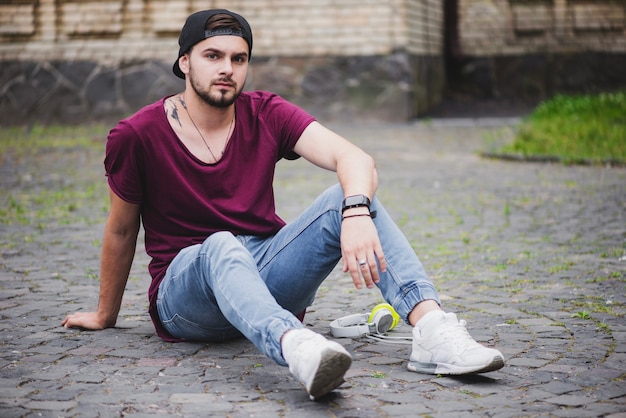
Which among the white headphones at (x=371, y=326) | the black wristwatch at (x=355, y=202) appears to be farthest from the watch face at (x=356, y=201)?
the white headphones at (x=371, y=326)

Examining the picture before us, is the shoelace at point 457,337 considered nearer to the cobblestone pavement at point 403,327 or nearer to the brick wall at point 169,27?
the cobblestone pavement at point 403,327

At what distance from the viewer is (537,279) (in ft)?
19.6

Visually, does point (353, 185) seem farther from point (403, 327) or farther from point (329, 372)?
point (403, 327)

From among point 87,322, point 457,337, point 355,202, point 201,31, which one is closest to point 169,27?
point 87,322

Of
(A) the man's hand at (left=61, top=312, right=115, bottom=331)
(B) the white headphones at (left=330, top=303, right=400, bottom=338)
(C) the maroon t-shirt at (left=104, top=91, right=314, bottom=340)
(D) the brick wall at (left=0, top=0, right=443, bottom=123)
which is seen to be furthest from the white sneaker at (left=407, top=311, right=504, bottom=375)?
(D) the brick wall at (left=0, top=0, right=443, bottom=123)

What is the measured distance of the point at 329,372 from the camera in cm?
341

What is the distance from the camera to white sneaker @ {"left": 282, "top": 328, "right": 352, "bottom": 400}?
336cm

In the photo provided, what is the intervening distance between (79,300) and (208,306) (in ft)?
5.77

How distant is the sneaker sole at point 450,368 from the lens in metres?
3.74

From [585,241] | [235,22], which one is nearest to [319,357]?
[235,22]

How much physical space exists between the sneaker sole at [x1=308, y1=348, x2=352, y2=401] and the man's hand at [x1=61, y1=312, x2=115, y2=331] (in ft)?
5.14

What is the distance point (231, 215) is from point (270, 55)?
1450 centimetres

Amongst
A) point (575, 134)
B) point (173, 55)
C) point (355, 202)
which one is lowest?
point (575, 134)

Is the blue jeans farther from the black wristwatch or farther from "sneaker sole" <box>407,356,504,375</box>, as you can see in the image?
"sneaker sole" <box>407,356,504,375</box>
